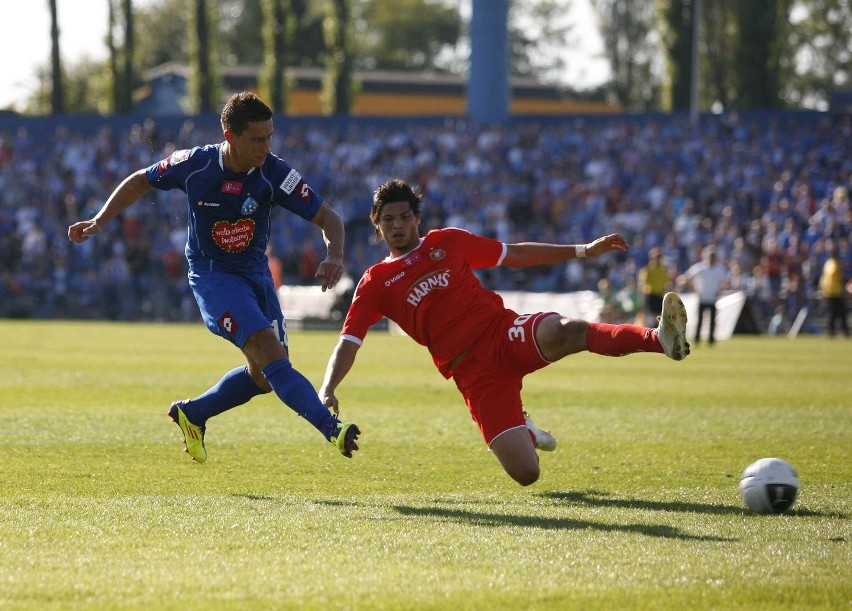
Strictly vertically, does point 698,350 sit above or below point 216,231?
below

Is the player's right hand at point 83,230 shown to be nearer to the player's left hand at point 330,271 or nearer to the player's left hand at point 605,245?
the player's left hand at point 330,271

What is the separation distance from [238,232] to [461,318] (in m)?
1.50

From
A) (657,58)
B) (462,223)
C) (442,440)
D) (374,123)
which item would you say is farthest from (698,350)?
(657,58)

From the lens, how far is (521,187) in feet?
118

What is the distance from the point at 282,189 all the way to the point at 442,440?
3208mm

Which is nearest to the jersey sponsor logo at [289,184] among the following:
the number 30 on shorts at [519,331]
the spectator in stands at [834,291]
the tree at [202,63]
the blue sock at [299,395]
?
the blue sock at [299,395]

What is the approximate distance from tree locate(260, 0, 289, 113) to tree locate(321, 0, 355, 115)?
2.62 m

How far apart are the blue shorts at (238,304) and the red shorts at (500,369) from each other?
4.04 feet

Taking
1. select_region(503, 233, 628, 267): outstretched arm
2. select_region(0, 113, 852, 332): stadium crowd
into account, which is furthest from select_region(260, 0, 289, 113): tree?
select_region(503, 233, 628, 267): outstretched arm

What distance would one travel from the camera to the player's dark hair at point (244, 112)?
739 cm

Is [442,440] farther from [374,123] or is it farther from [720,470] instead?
[374,123]

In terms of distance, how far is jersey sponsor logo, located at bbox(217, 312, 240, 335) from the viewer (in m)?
7.54

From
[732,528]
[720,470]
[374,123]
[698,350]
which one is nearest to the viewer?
[732,528]

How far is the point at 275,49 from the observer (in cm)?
5316
